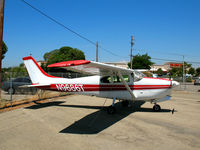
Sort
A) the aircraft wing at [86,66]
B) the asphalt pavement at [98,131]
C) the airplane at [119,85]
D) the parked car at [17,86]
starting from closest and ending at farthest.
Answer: the asphalt pavement at [98,131] < the aircraft wing at [86,66] < the airplane at [119,85] < the parked car at [17,86]

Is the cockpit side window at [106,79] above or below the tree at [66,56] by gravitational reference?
below

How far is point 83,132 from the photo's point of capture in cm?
494

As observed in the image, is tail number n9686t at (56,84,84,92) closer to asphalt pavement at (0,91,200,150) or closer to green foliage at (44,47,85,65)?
asphalt pavement at (0,91,200,150)

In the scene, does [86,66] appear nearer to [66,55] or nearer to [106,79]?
[106,79]

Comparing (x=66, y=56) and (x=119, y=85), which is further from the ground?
(x=66, y=56)

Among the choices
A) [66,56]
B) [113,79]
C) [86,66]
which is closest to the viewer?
[86,66]

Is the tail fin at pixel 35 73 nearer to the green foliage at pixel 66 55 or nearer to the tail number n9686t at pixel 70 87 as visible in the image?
the tail number n9686t at pixel 70 87

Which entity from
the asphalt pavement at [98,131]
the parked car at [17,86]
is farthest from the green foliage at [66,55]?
the asphalt pavement at [98,131]

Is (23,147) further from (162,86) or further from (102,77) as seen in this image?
(162,86)

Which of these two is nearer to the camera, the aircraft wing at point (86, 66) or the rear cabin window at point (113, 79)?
the aircraft wing at point (86, 66)

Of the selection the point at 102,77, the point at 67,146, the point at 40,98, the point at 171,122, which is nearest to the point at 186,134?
the point at 171,122

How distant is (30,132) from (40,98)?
21.0 ft

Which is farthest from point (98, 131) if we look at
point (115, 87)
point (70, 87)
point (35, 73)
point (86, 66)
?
point (35, 73)

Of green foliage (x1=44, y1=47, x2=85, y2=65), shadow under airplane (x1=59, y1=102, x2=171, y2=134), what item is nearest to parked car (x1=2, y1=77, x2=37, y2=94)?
shadow under airplane (x1=59, y1=102, x2=171, y2=134)
